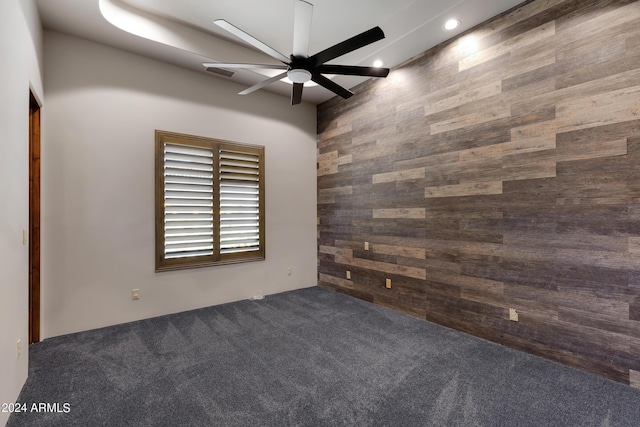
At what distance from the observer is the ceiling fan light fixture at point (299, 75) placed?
8.63 feet

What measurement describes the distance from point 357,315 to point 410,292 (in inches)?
29.1

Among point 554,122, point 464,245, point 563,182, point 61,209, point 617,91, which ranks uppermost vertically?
point 617,91

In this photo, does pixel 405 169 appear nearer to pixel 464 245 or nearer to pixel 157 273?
pixel 464 245

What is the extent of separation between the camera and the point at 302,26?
84.0 inches

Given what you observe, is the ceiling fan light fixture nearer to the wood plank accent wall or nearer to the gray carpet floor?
the wood plank accent wall

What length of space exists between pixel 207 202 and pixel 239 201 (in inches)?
18.8

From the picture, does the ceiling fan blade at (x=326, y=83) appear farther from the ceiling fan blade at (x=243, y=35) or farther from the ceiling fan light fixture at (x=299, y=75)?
the ceiling fan blade at (x=243, y=35)

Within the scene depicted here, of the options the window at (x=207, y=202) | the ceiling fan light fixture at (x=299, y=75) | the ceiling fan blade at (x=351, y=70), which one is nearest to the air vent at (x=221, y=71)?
the window at (x=207, y=202)

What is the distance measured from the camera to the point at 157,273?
11.8ft

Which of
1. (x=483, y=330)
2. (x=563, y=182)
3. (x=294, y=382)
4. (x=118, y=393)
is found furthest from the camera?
(x=483, y=330)

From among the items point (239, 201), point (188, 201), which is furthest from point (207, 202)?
point (239, 201)

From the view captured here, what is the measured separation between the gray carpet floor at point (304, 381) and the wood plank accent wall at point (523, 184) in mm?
419

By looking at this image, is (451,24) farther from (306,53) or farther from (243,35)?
(243,35)

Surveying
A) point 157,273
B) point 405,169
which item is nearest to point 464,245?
point 405,169
